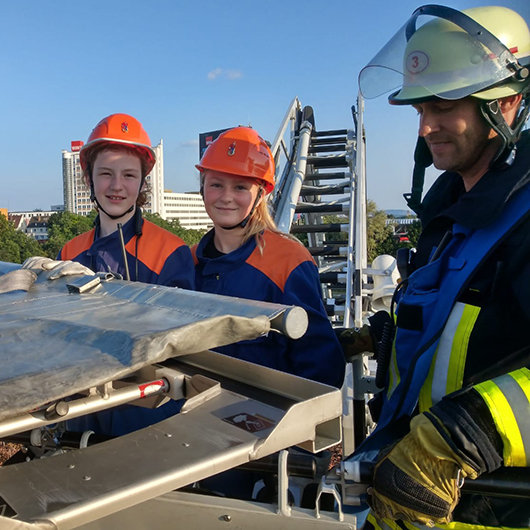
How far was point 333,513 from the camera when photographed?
1228mm

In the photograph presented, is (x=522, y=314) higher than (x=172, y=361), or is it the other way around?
(x=522, y=314)

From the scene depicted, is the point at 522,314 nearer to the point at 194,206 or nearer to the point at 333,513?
the point at 333,513

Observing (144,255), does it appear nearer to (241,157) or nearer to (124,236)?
(124,236)

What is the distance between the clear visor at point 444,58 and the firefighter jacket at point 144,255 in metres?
1.34

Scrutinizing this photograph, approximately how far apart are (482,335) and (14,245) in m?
60.0

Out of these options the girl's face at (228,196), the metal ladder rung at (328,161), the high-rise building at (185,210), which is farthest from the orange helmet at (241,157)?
the high-rise building at (185,210)

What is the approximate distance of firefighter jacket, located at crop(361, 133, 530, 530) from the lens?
1259mm

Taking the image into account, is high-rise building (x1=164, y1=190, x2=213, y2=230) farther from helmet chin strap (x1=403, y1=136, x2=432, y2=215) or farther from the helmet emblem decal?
the helmet emblem decal

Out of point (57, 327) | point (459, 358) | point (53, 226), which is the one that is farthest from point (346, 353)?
point (53, 226)

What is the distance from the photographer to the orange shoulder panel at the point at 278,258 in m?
2.34

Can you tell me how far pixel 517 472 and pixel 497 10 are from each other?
1503mm

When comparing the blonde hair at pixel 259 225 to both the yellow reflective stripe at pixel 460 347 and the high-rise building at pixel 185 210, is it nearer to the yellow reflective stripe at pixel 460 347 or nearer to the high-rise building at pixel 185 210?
the yellow reflective stripe at pixel 460 347

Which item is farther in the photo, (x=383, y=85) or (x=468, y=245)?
(x=383, y=85)

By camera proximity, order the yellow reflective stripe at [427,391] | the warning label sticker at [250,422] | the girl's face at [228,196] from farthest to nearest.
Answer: the girl's face at [228,196]
the yellow reflective stripe at [427,391]
the warning label sticker at [250,422]
